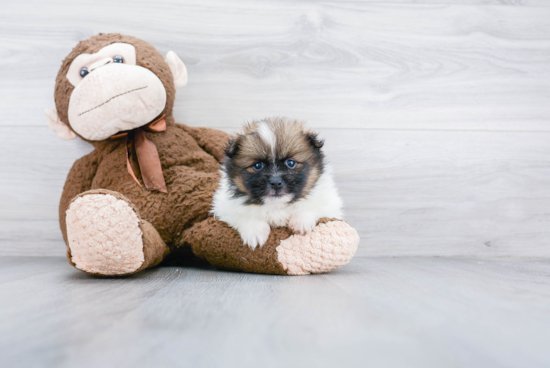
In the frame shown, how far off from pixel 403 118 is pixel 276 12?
0.78m

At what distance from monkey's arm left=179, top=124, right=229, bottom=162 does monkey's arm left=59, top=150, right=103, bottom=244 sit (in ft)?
1.24

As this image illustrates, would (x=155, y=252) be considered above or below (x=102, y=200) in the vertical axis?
below

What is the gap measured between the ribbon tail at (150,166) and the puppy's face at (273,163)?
0.98 ft

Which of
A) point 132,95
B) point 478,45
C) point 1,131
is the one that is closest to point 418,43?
point 478,45

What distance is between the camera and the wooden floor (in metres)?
0.63

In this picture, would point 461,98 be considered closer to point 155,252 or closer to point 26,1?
point 155,252

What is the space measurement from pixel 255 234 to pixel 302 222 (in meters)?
0.16

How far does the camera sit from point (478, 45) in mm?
1830

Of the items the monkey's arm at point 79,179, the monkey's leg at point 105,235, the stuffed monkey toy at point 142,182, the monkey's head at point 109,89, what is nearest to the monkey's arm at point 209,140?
the stuffed monkey toy at point 142,182

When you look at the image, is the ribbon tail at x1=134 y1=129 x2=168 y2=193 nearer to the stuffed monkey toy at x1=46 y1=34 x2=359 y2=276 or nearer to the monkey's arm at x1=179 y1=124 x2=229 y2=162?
the stuffed monkey toy at x1=46 y1=34 x2=359 y2=276

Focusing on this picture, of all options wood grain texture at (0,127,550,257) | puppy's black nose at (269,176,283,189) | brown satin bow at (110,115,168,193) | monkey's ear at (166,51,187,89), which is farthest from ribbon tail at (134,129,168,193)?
wood grain texture at (0,127,550,257)

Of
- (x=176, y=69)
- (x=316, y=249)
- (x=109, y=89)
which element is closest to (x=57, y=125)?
(x=109, y=89)

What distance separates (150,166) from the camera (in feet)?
4.63

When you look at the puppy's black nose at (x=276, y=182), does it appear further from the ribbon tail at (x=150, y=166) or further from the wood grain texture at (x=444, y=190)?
the wood grain texture at (x=444, y=190)
